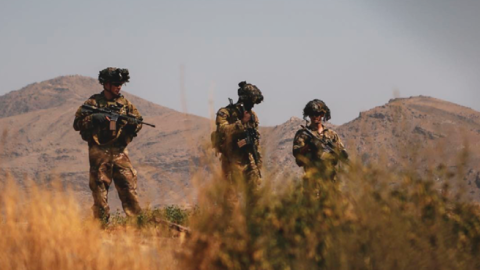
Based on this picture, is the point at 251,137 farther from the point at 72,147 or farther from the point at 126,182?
the point at 72,147

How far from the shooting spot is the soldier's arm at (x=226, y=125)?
9094 millimetres

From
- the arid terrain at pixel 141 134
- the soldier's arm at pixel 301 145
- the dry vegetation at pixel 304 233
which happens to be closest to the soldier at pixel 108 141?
the soldier's arm at pixel 301 145

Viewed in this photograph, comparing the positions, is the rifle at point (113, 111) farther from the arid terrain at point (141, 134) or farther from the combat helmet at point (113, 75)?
the arid terrain at point (141, 134)

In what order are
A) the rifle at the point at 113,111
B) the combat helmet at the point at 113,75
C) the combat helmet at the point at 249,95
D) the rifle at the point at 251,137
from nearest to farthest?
the rifle at the point at 113,111 < the combat helmet at the point at 113,75 < the rifle at the point at 251,137 < the combat helmet at the point at 249,95

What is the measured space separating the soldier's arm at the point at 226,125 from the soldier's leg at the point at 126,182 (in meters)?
1.27

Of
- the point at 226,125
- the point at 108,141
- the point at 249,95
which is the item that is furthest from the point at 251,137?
the point at 108,141

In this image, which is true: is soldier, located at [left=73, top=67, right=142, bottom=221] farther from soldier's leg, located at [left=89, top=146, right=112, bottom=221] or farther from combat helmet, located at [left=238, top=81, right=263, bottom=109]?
combat helmet, located at [left=238, top=81, right=263, bottom=109]

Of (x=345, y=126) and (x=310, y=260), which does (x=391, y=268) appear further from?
(x=345, y=126)

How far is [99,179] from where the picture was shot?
30.1ft

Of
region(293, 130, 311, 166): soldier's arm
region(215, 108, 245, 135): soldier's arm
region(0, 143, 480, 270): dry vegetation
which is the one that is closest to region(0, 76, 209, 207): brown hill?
region(215, 108, 245, 135): soldier's arm

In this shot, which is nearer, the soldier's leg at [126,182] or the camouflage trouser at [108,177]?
the camouflage trouser at [108,177]

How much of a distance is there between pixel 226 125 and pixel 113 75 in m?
1.52

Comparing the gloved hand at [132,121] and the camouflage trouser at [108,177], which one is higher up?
the gloved hand at [132,121]

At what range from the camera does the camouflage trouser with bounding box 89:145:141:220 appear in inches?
361
